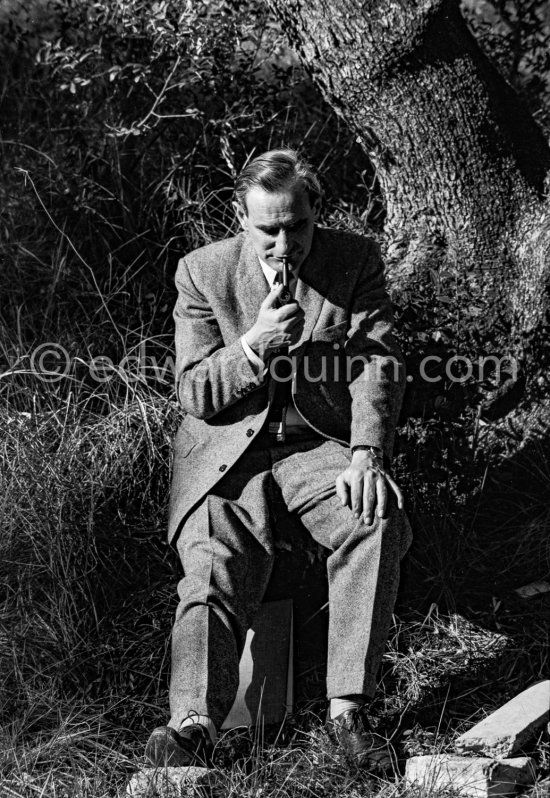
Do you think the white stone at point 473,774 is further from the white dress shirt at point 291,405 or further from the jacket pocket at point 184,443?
the jacket pocket at point 184,443

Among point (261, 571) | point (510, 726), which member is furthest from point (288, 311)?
point (510, 726)

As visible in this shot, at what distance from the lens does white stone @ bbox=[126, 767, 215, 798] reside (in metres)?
2.58

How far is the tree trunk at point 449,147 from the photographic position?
385cm

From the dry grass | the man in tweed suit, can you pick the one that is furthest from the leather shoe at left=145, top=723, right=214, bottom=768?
the dry grass

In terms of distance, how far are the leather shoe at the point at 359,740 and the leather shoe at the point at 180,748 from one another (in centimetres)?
38

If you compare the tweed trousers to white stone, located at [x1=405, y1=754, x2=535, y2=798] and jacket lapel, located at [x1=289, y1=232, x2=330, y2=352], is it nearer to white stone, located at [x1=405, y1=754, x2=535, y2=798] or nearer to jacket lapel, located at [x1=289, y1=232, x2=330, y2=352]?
white stone, located at [x1=405, y1=754, x2=535, y2=798]

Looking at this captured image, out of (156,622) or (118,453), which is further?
(118,453)

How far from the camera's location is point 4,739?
300 centimetres

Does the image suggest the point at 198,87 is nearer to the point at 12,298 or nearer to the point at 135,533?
the point at 12,298

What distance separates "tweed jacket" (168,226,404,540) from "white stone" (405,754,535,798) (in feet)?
3.21

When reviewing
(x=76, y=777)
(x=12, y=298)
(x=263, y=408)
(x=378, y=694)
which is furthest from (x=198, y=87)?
(x=76, y=777)

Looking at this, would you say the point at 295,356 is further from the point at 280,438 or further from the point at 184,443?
the point at 184,443

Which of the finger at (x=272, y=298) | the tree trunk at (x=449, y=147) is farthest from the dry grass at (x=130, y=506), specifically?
the finger at (x=272, y=298)

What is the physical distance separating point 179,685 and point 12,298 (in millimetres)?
2243
